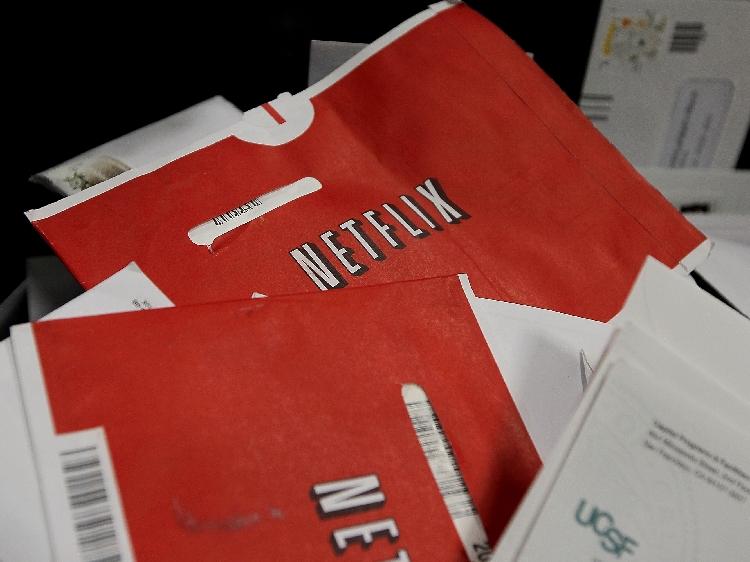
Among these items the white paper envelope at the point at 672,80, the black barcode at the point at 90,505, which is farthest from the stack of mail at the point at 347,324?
the white paper envelope at the point at 672,80

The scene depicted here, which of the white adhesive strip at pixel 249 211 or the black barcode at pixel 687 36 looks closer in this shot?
the white adhesive strip at pixel 249 211

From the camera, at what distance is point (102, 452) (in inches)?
13.6

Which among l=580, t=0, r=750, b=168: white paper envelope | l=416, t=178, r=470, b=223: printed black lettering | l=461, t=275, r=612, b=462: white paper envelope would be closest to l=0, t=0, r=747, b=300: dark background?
l=580, t=0, r=750, b=168: white paper envelope

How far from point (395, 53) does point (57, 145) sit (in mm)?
266

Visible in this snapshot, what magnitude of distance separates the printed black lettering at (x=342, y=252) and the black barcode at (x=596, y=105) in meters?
0.31

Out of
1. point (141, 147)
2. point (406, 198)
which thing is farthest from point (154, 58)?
point (406, 198)

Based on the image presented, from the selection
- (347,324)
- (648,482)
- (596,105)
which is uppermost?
(596,105)

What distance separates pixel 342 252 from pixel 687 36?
1.25 feet

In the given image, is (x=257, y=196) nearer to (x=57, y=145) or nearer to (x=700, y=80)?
(x=57, y=145)

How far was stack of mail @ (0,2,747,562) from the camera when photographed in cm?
34

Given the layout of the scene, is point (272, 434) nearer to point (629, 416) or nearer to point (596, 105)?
point (629, 416)

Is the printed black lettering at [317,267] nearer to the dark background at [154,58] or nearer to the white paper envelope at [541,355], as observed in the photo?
the white paper envelope at [541,355]

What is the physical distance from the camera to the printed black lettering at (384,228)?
1.60ft

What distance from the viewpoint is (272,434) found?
0.37m
